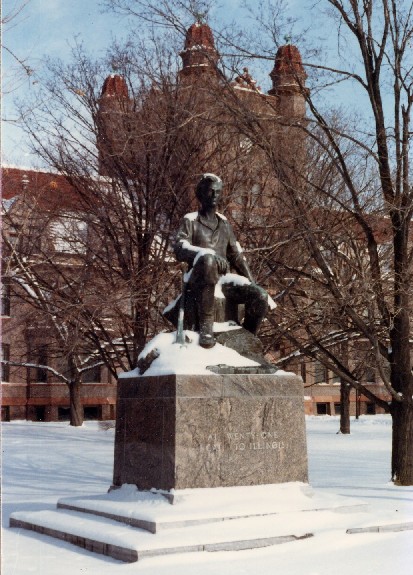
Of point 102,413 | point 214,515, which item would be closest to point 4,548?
point 214,515

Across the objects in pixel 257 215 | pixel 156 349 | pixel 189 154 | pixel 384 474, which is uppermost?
pixel 189 154

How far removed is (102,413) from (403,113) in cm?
3023

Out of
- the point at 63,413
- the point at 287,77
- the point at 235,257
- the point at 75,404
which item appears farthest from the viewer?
the point at 63,413

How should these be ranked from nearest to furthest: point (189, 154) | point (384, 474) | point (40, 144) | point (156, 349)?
point (156, 349) → point (384, 474) → point (189, 154) → point (40, 144)

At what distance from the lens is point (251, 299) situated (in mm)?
9305

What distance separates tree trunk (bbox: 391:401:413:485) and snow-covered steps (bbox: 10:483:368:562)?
4353 millimetres

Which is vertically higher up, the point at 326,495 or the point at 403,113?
the point at 403,113

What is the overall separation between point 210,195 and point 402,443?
5830 mm

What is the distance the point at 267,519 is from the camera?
775 centimetres

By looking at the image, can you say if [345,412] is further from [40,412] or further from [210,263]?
[210,263]

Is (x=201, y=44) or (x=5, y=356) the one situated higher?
(x=201, y=44)

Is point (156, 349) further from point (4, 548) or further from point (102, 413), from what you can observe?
point (102, 413)

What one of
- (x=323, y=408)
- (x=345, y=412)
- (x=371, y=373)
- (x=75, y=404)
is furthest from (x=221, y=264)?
(x=323, y=408)

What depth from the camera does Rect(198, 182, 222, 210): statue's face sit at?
31.3 feet
